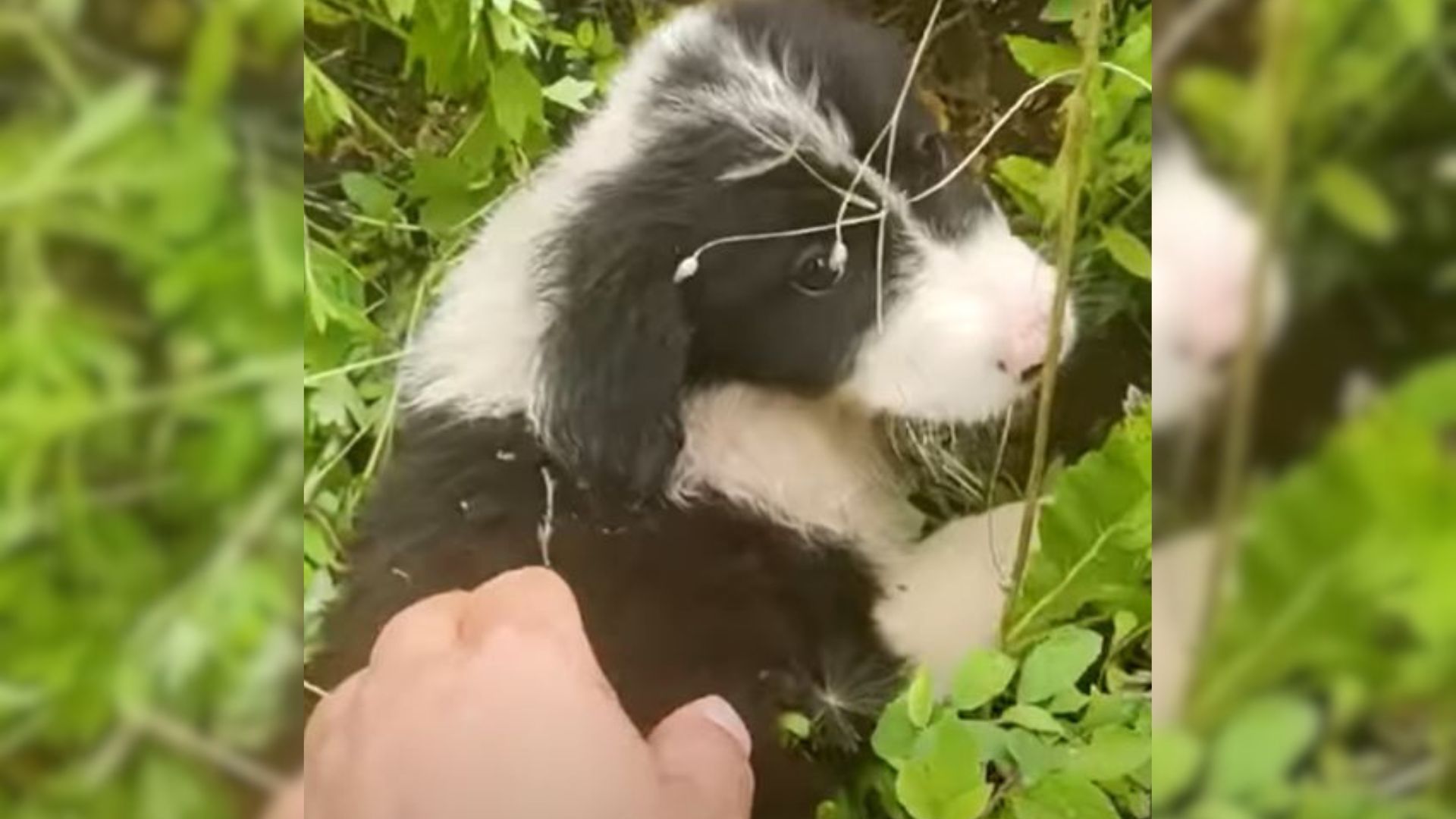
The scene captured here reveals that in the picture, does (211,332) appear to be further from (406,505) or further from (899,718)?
(899,718)

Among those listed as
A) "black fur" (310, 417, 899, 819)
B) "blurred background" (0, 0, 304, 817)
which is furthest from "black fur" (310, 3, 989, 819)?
"blurred background" (0, 0, 304, 817)

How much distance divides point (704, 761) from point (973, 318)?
243 mm

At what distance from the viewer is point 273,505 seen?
87cm

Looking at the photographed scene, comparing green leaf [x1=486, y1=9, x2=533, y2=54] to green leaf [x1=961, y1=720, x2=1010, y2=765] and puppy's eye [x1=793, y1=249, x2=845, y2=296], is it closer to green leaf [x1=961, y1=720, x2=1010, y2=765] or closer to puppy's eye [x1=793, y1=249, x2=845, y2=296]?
puppy's eye [x1=793, y1=249, x2=845, y2=296]

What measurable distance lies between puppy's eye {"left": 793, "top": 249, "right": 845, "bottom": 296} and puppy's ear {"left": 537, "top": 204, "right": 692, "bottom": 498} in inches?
2.4

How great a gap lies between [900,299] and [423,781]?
1.03 ft

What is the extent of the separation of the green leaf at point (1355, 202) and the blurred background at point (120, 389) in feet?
1.49

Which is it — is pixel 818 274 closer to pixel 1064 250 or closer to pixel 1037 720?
pixel 1064 250

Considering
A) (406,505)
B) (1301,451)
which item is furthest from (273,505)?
(1301,451)

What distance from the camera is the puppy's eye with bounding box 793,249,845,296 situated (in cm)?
89

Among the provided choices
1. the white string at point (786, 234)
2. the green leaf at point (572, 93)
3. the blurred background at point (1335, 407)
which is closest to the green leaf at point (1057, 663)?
the blurred background at point (1335, 407)

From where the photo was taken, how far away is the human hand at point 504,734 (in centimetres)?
88

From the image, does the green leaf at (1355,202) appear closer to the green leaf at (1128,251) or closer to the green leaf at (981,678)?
the green leaf at (1128,251)

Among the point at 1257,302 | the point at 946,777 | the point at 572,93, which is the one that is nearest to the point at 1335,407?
the point at 1257,302
